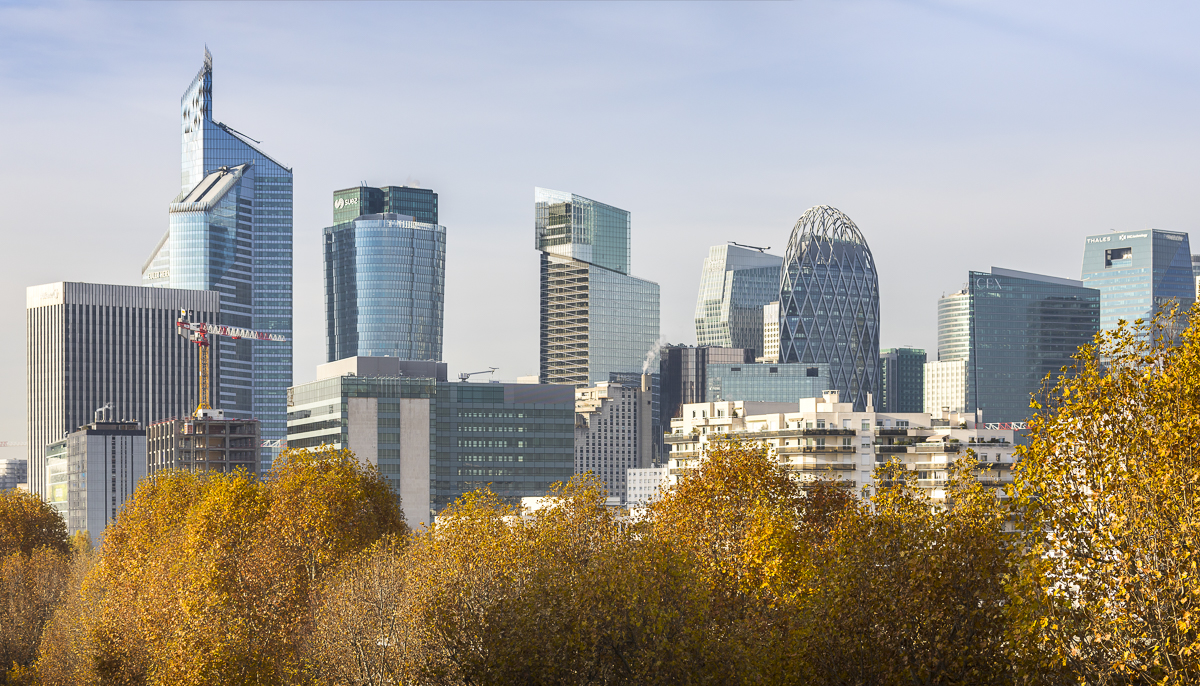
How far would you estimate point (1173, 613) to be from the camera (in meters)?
37.3

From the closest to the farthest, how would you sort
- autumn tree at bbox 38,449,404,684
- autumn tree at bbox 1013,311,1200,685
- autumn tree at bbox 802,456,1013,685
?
1. autumn tree at bbox 1013,311,1200,685
2. autumn tree at bbox 802,456,1013,685
3. autumn tree at bbox 38,449,404,684

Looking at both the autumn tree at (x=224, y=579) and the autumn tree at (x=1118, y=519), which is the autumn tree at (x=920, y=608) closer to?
the autumn tree at (x=1118, y=519)

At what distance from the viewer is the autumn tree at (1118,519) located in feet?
121

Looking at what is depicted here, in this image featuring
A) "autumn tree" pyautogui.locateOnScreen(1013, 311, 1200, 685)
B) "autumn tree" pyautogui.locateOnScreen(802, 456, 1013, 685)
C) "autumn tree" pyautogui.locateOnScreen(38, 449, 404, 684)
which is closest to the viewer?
"autumn tree" pyautogui.locateOnScreen(1013, 311, 1200, 685)

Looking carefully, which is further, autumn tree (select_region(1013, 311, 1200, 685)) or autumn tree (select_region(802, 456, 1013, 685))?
autumn tree (select_region(802, 456, 1013, 685))

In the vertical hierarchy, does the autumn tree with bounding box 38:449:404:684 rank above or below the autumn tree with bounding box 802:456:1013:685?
below

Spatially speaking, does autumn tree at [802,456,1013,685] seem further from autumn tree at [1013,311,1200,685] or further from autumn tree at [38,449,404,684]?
autumn tree at [38,449,404,684]

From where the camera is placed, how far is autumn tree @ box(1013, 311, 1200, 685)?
37.0 meters

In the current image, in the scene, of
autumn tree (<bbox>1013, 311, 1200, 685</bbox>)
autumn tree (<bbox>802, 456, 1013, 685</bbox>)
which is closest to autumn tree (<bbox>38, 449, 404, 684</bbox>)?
autumn tree (<bbox>802, 456, 1013, 685</bbox>)

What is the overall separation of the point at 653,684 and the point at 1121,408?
21439 mm

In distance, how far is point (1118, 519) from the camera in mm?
37312

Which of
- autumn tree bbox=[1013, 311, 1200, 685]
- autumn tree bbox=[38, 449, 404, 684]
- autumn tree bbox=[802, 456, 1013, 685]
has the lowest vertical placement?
autumn tree bbox=[38, 449, 404, 684]

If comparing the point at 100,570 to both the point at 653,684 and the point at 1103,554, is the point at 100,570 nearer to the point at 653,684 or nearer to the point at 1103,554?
the point at 653,684

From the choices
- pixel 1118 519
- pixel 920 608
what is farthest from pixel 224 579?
pixel 1118 519
